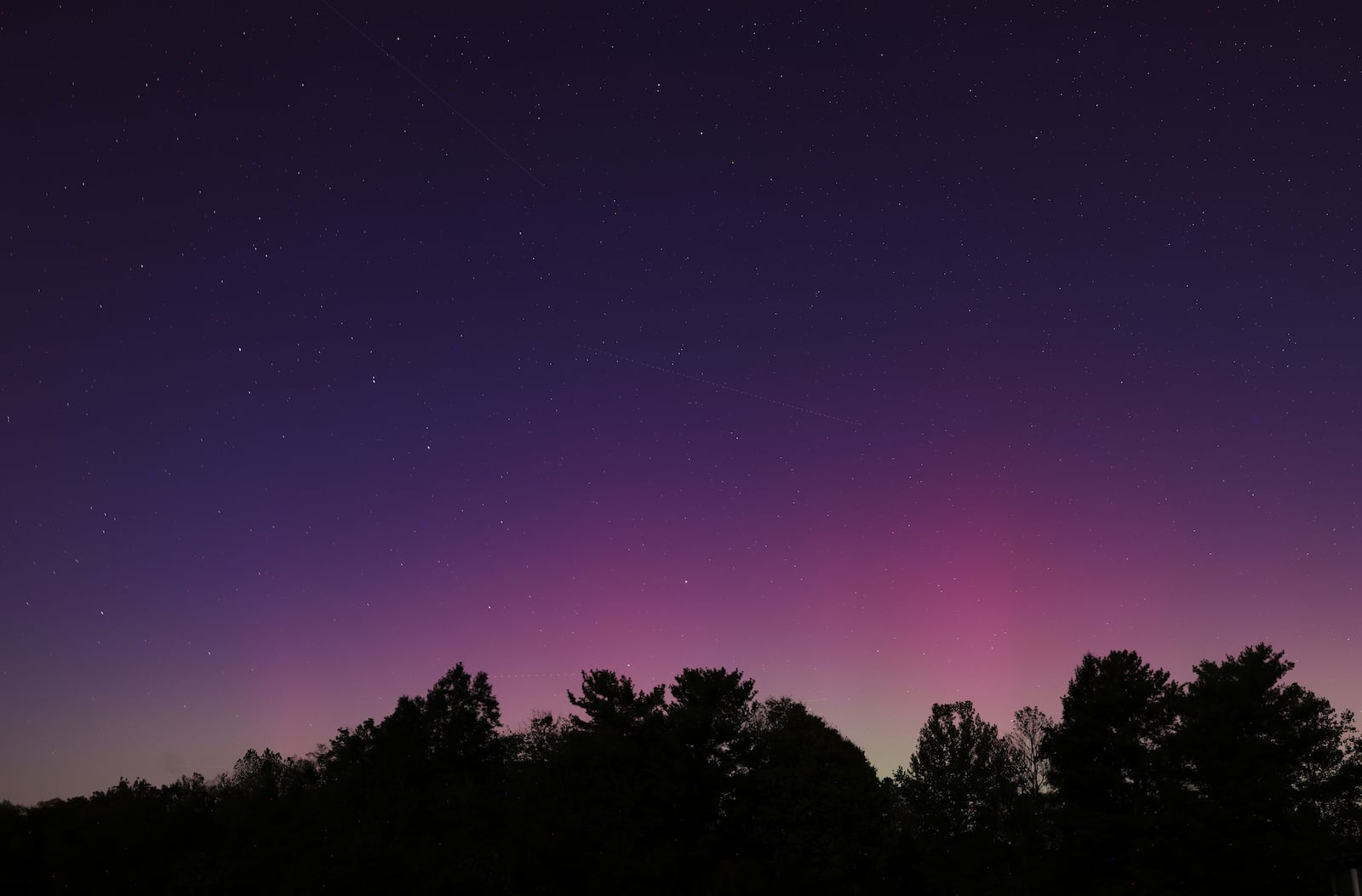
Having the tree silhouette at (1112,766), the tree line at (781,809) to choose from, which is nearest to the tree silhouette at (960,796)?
the tree line at (781,809)

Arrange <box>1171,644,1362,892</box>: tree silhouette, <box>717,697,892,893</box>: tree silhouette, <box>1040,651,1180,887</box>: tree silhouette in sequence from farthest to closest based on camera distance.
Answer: <box>717,697,892,893</box>: tree silhouette → <box>1040,651,1180,887</box>: tree silhouette → <box>1171,644,1362,892</box>: tree silhouette

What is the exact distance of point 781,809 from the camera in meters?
60.5

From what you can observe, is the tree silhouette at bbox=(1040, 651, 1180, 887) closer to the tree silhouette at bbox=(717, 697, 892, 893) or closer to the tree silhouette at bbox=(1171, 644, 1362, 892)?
the tree silhouette at bbox=(1171, 644, 1362, 892)

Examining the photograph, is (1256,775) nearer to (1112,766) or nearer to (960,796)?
(1112,766)

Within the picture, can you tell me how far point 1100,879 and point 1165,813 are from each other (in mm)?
6779

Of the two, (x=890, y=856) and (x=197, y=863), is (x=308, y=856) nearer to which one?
(x=197, y=863)

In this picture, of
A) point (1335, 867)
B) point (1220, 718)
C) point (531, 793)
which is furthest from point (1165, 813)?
point (1335, 867)

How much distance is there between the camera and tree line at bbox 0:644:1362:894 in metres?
50.7

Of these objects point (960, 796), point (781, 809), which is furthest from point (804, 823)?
point (960, 796)

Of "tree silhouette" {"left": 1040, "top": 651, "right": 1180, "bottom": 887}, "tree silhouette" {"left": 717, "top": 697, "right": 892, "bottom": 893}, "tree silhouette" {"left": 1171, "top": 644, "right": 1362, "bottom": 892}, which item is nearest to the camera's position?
"tree silhouette" {"left": 1171, "top": 644, "right": 1362, "bottom": 892}

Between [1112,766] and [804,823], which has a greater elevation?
[1112,766]

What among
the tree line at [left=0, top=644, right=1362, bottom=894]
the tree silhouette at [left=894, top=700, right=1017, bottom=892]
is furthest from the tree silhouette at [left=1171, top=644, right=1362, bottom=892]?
the tree silhouette at [left=894, top=700, right=1017, bottom=892]

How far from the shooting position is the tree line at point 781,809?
166ft

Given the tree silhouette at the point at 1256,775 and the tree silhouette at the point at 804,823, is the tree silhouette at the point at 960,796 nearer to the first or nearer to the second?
the tree silhouette at the point at 804,823
